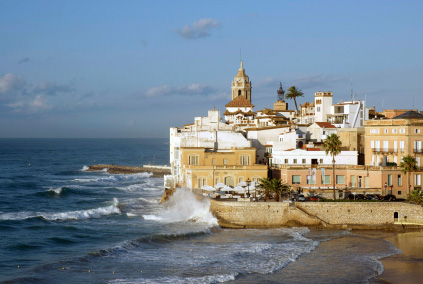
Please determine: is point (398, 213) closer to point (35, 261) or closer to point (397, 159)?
point (397, 159)

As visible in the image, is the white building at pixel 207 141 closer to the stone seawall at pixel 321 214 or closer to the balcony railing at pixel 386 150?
the balcony railing at pixel 386 150

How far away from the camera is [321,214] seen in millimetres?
48688

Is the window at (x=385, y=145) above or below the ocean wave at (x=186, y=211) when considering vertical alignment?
above

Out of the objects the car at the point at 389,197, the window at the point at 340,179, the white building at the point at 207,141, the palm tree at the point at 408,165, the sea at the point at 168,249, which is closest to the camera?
the sea at the point at 168,249

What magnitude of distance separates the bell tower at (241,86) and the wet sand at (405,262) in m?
64.7

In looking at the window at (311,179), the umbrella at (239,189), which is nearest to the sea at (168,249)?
the umbrella at (239,189)

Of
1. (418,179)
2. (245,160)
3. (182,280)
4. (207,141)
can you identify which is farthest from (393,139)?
(182,280)

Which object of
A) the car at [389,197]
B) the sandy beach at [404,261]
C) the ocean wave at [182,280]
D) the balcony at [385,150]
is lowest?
the ocean wave at [182,280]

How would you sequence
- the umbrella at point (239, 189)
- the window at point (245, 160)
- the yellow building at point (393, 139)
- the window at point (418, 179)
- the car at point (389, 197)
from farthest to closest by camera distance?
the window at point (245, 160) → the yellow building at point (393, 139) → the window at point (418, 179) → the umbrella at point (239, 189) → the car at point (389, 197)

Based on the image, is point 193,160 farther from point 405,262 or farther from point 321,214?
point 405,262

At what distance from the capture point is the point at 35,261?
4009 cm

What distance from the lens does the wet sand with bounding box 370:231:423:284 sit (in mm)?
34812

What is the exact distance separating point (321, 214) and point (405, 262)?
10902 mm

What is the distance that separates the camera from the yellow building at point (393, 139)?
56.9 meters
